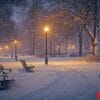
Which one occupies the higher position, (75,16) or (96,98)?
(75,16)

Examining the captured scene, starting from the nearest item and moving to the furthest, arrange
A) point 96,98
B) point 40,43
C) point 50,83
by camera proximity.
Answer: point 96,98 < point 50,83 < point 40,43

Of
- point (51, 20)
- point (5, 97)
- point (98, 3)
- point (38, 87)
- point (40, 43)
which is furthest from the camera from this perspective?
point (40, 43)

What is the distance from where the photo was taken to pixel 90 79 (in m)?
19.1

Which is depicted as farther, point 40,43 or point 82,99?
point 40,43

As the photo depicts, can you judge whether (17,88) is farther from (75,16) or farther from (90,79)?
(75,16)

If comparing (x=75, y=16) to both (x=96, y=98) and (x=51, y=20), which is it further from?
(x=96, y=98)

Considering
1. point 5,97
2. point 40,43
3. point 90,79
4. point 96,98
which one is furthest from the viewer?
point 40,43

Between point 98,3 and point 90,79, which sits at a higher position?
point 98,3

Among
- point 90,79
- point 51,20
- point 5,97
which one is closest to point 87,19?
point 51,20

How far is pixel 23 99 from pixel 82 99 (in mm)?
2460

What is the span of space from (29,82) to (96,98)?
20.2ft

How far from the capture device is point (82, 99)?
1352 centimetres

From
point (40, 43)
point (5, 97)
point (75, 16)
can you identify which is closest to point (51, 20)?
point (75, 16)

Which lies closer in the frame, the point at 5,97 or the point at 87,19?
the point at 5,97
